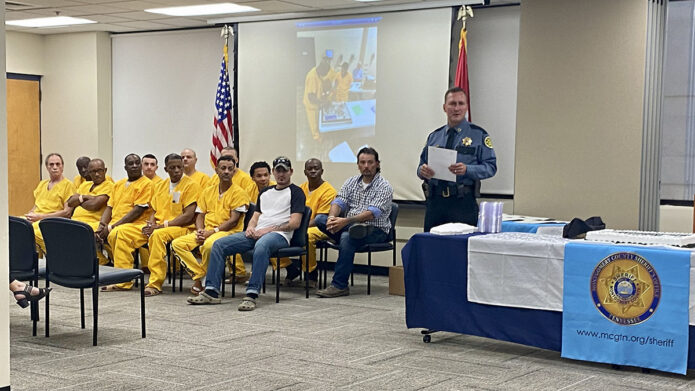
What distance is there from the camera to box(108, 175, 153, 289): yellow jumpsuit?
804 cm

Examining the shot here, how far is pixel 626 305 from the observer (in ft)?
15.3

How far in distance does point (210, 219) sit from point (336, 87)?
211 centimetres

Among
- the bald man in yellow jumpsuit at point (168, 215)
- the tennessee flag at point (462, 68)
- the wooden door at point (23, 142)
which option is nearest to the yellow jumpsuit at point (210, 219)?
the bald man in yellow jumpsuit at point (168, 215)

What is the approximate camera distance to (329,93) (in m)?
9.24

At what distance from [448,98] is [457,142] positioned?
30 cm

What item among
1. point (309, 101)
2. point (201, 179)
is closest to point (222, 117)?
point (309, 101)

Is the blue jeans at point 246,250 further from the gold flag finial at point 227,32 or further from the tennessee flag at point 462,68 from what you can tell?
the gold flag finial at point 227,32

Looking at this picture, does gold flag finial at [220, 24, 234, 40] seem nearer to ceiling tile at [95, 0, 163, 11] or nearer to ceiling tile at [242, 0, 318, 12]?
ceiling tile at [242, 0, 318, 12]

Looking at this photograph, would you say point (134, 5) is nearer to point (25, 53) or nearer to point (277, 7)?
point (277, 7)

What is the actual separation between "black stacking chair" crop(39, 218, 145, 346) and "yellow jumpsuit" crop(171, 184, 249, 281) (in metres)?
1.87

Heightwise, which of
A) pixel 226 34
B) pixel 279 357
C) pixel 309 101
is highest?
pixel 226 34

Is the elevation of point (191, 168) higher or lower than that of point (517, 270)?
higher

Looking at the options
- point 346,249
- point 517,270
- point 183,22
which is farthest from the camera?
point 183,22

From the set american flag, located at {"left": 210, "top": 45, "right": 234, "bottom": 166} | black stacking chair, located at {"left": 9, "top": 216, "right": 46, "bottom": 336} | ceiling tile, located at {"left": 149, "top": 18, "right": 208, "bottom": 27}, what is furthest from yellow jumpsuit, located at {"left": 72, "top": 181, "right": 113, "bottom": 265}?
black stacking chair, located at {"left": 9, "top": 216, "right": 46, "bottom": 336}
